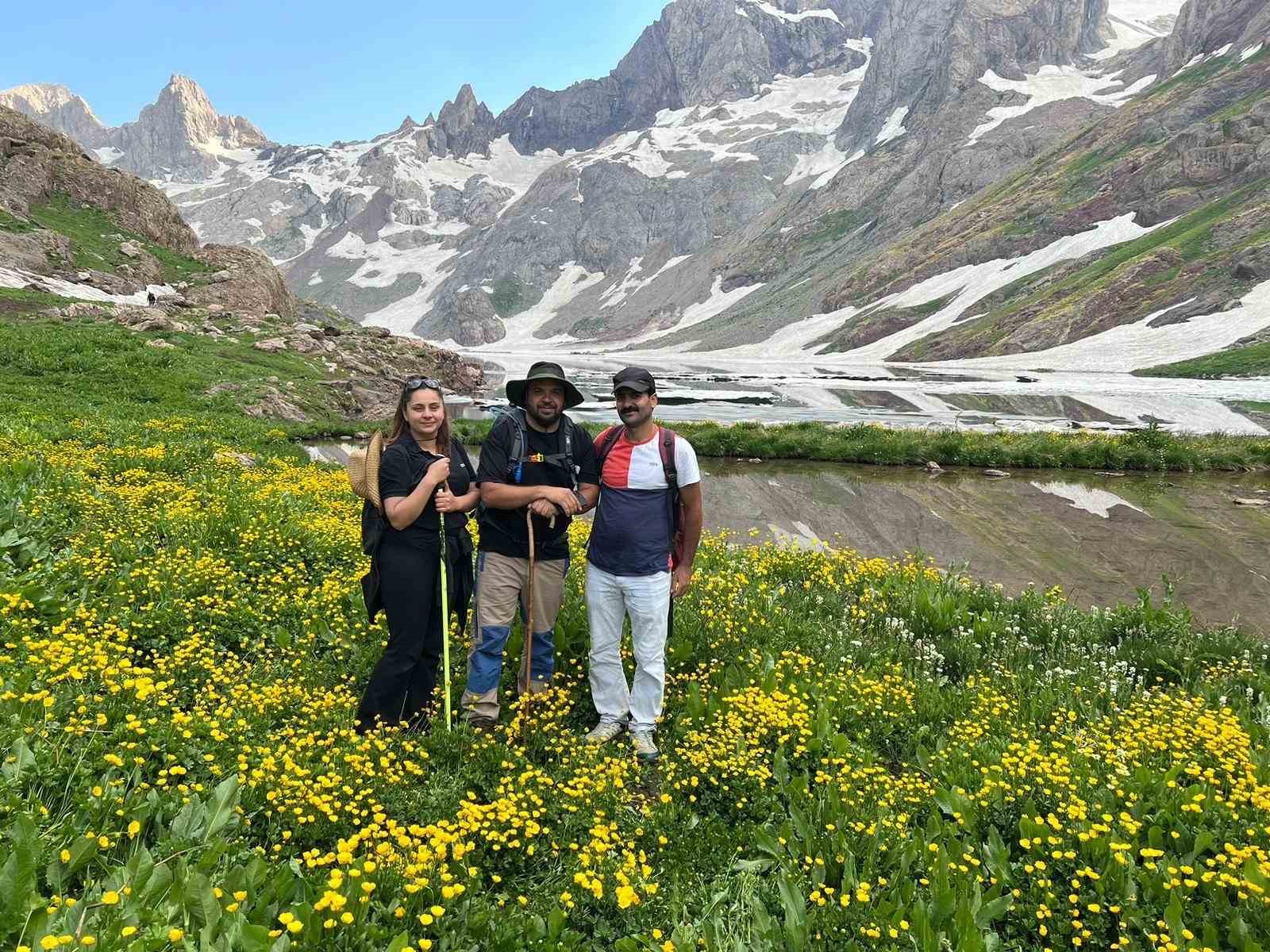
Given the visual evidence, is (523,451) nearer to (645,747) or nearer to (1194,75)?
(645,747)

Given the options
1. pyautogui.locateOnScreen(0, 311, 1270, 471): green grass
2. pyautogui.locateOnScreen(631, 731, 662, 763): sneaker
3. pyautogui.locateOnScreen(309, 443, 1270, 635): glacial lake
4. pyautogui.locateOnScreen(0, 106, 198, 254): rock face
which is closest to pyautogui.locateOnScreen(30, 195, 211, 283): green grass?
pyautogui.locateOnScreen(0, 106, 198, 254): rock face

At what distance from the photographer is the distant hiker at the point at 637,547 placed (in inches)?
244

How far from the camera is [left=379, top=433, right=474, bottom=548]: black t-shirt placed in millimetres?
5664

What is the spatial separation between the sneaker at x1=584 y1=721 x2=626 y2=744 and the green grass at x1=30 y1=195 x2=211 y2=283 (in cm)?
5901

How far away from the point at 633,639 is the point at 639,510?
130 centimetres

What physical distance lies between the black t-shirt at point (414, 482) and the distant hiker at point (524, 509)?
0.25 meters

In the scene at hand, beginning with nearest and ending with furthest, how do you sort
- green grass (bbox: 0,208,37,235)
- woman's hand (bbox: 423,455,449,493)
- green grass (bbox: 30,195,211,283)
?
woman's hand (bbox: 423,455,449,493)
green grass (bbox: 0,208,37,235)
green grass (bbox: 30,195,211,283)

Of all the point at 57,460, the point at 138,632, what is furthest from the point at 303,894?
the point at 57,460

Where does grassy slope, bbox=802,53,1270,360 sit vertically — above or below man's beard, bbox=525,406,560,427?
above

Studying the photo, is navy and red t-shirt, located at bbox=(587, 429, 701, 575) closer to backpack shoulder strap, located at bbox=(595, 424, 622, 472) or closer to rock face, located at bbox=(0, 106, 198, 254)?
backpack shoulder strap, located at bbox=(595, 424, 622, 472)

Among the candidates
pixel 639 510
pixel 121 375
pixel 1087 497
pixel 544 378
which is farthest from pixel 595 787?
pixel 121 375

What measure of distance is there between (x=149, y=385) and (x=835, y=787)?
30.2m

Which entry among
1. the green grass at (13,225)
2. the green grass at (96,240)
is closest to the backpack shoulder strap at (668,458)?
the green grass at (13,225)

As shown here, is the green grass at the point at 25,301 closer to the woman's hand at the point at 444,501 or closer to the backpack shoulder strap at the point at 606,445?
the woman's hand at the point at 444,501
